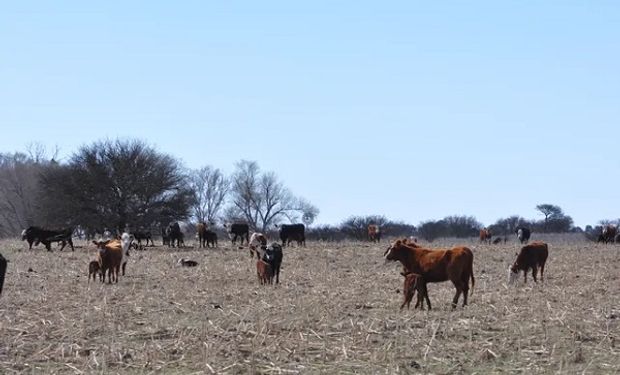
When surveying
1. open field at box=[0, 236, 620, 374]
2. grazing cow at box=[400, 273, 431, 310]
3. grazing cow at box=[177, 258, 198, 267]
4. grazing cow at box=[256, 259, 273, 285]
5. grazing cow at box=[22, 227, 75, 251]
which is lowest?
open field at box=[0, 236, 620, 374]

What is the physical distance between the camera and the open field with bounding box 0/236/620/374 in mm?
9852

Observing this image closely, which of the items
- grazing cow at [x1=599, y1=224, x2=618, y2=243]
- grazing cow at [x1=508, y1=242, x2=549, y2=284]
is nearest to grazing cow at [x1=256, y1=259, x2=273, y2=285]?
grazing cow at [x1=508, y1=242, x2=549, y2=284]

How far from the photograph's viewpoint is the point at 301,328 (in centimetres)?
1213

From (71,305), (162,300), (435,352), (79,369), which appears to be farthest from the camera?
(162,300)

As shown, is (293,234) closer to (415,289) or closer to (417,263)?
(417,263)

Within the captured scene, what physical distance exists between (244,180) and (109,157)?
47.0 metres

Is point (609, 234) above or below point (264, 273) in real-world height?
above

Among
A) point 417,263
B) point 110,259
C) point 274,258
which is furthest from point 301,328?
point 110,259

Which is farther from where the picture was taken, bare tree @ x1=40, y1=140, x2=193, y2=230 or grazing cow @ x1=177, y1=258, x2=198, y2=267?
bare tree @ x1=40, y1=140, x2=193, y2=230

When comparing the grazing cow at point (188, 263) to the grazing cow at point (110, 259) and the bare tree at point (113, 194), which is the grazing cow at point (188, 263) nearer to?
the grazing cow at point (110, 259)

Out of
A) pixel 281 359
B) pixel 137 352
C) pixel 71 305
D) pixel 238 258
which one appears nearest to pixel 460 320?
pixel 281 359

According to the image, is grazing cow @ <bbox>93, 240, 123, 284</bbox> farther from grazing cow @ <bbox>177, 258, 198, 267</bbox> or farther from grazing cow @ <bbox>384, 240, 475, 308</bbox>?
grazing cow @ <bbox>384, 240, 475, 308</bbox>

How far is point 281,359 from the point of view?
9.98 metres

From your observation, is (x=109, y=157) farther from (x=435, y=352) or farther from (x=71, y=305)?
(x=435, y=352)
